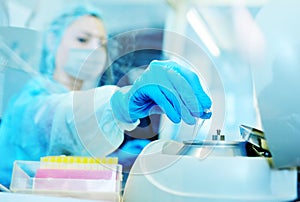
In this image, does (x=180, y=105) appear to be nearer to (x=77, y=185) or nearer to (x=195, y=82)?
(x=195, y=82)

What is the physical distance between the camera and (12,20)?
6.44 feet

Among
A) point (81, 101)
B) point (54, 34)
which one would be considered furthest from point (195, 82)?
point (54, 34)

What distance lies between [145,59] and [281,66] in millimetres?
436

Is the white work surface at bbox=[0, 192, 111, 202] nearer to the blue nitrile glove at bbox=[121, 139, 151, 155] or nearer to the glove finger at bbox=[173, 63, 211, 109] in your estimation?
the blue nitrile glove at bbox=[121, 139, 151, 155]

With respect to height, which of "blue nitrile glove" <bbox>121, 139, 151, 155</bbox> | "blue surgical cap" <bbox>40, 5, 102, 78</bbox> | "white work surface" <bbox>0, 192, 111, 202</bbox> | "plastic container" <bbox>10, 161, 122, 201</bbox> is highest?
"blue surgical cap" <bbox>40, 5, 102, 78</bbox>

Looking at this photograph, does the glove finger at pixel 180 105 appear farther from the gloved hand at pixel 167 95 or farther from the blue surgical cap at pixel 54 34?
the blue surgical cap at pixel 54 34

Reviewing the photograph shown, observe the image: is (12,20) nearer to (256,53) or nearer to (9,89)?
(9,89)

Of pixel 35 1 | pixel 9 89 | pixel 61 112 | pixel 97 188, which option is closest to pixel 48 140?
pixel 61 112

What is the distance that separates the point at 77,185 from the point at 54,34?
4.73 ft

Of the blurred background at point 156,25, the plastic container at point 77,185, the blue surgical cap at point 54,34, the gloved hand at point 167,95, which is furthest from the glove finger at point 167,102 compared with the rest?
the blue surgical cap at point 54,34

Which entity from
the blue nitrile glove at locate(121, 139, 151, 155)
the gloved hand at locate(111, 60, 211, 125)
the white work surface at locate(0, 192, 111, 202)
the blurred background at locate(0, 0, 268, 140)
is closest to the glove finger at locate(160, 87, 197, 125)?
the gloved hand at locate(111, 60, 211, 125)

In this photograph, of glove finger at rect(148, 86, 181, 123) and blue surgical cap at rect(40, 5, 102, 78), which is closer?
glove finger at rect(148, 86, 181, 123)

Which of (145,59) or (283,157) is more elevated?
(145,59)

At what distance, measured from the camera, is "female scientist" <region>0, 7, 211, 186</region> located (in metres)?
0.67
